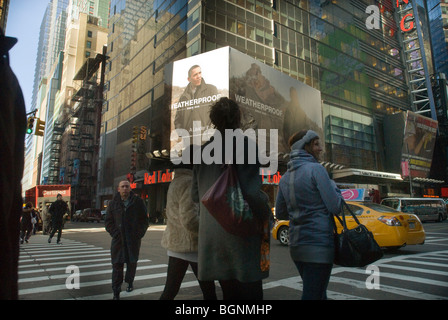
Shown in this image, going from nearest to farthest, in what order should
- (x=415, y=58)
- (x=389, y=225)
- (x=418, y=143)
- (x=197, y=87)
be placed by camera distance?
(x=389, y=225) → (x=197, y=87) → (x=418, y=143) → (x=415, y=58)

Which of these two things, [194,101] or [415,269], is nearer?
[415,269]

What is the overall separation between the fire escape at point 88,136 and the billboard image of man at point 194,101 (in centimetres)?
4003

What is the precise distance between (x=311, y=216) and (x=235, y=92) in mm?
25794

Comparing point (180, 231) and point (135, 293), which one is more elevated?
point (180, 231)

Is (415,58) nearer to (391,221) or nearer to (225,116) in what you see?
(391,221)

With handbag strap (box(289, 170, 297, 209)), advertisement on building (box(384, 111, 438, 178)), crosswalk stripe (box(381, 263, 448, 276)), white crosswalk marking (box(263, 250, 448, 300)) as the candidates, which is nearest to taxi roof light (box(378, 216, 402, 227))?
white crosswalk marking (box(263, 250, 448, 300))

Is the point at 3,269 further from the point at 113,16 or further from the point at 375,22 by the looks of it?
the point at 113,16

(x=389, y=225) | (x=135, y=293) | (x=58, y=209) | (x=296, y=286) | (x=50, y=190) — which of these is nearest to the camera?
(x=135, y=293)

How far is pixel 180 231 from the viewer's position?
316 centimetres

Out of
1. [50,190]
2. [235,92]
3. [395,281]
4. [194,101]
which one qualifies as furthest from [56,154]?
[395,281]

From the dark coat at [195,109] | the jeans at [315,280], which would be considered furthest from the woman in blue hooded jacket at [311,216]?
the dark coat at [195,109]

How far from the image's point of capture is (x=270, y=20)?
121ft

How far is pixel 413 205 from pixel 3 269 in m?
28.2

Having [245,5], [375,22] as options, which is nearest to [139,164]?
[245,5]
